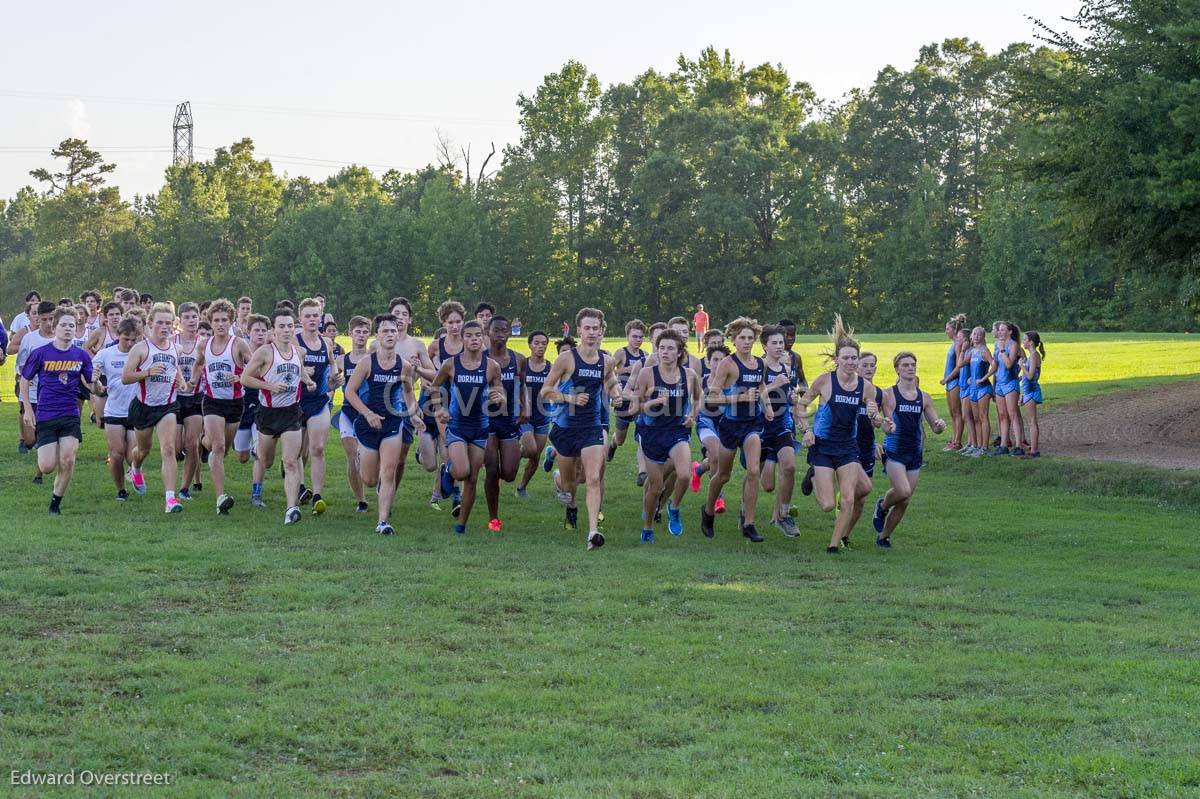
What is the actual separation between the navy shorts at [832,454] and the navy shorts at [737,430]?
0.73 m

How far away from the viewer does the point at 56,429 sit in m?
13.5

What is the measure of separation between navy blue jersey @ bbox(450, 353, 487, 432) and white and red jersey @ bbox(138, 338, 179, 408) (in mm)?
3186

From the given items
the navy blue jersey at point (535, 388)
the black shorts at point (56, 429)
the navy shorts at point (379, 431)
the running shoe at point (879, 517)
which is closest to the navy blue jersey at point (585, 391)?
the navy shorts at point (379, 431)

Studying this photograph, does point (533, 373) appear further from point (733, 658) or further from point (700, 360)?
point (733, 658)

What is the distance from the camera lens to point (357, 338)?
50.2 ft

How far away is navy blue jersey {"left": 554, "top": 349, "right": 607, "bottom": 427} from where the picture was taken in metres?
12.7

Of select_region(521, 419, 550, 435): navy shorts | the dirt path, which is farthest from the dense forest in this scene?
select_region(521, 419, 550, 435): navy shorts

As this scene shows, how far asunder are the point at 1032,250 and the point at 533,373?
204 ft

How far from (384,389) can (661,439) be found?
107 inches

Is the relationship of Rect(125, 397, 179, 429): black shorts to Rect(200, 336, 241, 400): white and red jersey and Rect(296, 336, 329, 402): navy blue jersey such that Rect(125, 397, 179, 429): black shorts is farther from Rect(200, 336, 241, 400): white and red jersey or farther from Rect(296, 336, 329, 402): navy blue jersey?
Rect(296, 336, 329, 402): navy blue jersey

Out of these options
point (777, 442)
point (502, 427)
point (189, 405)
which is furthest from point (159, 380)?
Result: point (777, 442)

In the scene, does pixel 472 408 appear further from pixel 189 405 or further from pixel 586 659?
pixel 586 659

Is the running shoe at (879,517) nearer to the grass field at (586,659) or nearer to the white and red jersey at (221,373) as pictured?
the grass field at (586,659)

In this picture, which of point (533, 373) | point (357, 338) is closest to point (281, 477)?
point (357, 338)
